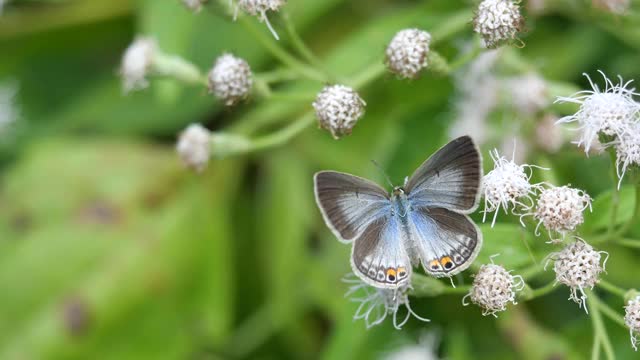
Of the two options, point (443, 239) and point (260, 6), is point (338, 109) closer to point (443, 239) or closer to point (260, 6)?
point (260, 6)

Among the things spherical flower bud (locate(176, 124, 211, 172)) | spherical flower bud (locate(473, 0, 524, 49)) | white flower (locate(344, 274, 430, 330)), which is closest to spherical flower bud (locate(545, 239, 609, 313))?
white flower (locate(344, 274, 430, 330))

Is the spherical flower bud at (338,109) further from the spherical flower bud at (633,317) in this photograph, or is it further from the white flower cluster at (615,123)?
the spherical flower bud at (633,317)

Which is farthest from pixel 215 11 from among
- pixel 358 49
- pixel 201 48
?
pixel 201 48

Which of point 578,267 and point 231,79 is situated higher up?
point 231,79

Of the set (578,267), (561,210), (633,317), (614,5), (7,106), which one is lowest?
(633,317)

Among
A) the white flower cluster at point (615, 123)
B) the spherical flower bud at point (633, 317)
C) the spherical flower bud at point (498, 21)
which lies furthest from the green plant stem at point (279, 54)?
the spherical flower bud at point (633, 317)

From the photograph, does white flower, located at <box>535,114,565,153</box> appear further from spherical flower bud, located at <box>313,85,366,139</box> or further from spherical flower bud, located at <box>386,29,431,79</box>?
spherical flower bud, located at <box>313,85,366,139</box>

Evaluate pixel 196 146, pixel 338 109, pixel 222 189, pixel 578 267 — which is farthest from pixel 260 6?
pixel 222 189

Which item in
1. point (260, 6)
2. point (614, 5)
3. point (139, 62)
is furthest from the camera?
point (139, 62)
